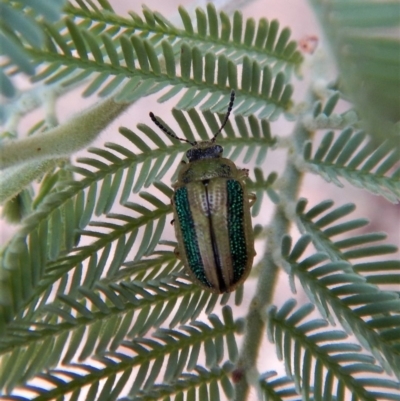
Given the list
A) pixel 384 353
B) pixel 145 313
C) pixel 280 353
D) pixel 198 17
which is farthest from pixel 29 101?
pixel 384 353

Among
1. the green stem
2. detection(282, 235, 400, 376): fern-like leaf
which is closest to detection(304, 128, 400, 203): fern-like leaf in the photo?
detection(282, 235, 400, 376): fern-like leaf

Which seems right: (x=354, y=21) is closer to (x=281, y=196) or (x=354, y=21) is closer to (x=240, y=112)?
(x=240, y=112)

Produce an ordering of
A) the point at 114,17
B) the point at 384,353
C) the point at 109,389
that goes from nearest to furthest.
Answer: the point at 384,353 → the point at 109,389 → the point at 114,17

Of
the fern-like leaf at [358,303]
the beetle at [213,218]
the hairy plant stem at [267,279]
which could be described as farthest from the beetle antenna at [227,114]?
the fern-like leaf at [358,303]

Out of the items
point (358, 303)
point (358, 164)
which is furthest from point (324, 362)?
point (358, 164)

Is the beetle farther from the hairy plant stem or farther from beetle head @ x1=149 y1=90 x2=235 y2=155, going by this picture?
the hairy plant stem
